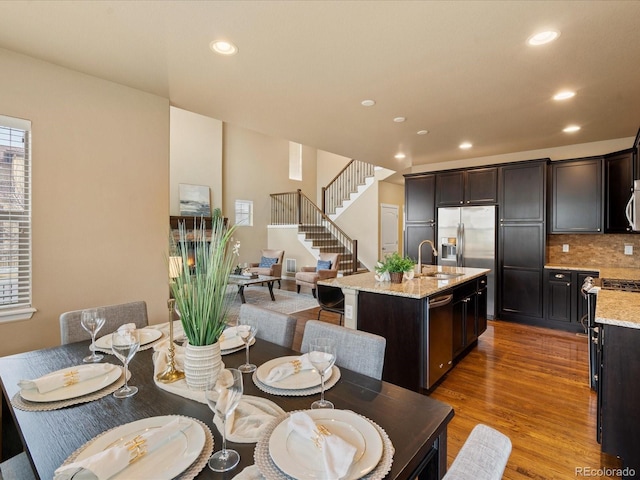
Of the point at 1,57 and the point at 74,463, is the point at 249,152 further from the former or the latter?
the point at 74,463

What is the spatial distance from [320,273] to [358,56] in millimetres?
4678

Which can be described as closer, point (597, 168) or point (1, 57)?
point (1, 57)

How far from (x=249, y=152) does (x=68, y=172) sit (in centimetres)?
727

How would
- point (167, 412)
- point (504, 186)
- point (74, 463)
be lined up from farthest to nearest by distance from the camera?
point (504, 186)
point (167, 412)
point (74, 463)

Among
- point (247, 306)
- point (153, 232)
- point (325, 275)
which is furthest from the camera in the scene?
point (325, 275)

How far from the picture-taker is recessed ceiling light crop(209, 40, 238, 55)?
2207mm

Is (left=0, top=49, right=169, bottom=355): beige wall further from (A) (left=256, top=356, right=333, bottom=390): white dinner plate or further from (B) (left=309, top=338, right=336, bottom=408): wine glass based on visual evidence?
(B) (left=309, top=338, right=336, bottom=408): wine glass

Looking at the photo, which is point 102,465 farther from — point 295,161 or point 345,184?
point 295,161

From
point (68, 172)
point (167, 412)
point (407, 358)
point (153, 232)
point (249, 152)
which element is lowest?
point (407, 358)

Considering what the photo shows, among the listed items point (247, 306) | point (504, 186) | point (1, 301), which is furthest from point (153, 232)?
point (504, 186)

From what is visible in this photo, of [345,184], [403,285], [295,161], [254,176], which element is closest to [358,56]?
[403,285]

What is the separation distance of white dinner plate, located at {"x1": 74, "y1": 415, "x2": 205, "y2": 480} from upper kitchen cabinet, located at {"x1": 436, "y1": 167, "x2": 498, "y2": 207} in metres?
5.18

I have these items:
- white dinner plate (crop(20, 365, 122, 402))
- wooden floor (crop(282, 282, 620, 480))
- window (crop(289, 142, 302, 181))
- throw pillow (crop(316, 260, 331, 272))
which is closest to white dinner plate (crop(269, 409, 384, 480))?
white dinner plate (crop(20, 365, 122, 402))

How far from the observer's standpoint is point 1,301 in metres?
2.33
